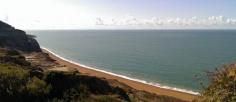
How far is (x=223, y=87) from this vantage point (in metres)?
17.6

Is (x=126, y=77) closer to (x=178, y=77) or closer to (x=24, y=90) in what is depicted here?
(x=178, y=77)

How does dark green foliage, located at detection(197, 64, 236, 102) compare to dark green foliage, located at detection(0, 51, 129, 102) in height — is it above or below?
above

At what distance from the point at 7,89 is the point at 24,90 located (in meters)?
1.19

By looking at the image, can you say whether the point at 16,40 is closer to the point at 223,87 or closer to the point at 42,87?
the point at 42,87

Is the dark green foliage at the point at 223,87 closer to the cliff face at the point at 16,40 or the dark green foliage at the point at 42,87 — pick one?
the dark green foliage at the point at 42,87

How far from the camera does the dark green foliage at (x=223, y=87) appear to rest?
55.0ft

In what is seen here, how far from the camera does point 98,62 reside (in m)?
101

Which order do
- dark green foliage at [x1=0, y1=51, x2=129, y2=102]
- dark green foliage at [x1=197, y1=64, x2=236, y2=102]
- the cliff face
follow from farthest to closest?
the cliff face < dark green foliage at [x1=0, y1=51, x2=129, y2=102] < dark green foliage at [x1=197, y1=64, x2=236, y2=102]

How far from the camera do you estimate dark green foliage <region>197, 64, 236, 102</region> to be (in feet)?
55.0

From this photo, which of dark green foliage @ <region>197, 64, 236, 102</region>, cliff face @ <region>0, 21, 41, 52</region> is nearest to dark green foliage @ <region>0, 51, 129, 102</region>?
Answer: dark green foliage @ <region>197, 64, 236, 102</region>

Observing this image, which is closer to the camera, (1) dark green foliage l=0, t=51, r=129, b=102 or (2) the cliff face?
(1) dark green foliage l=0, t=51, r=129, b=102

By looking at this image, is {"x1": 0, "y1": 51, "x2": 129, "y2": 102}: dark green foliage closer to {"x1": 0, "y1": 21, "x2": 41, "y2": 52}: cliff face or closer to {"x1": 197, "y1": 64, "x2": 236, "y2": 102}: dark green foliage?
{"x1": 197, "y1": 64, "x2": 236, "y2": 102}: dark green foliage

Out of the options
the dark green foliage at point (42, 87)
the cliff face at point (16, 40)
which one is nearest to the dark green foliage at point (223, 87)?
the dark green foliage at point (42, 87)

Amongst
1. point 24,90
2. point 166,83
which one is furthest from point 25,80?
point 166,83
